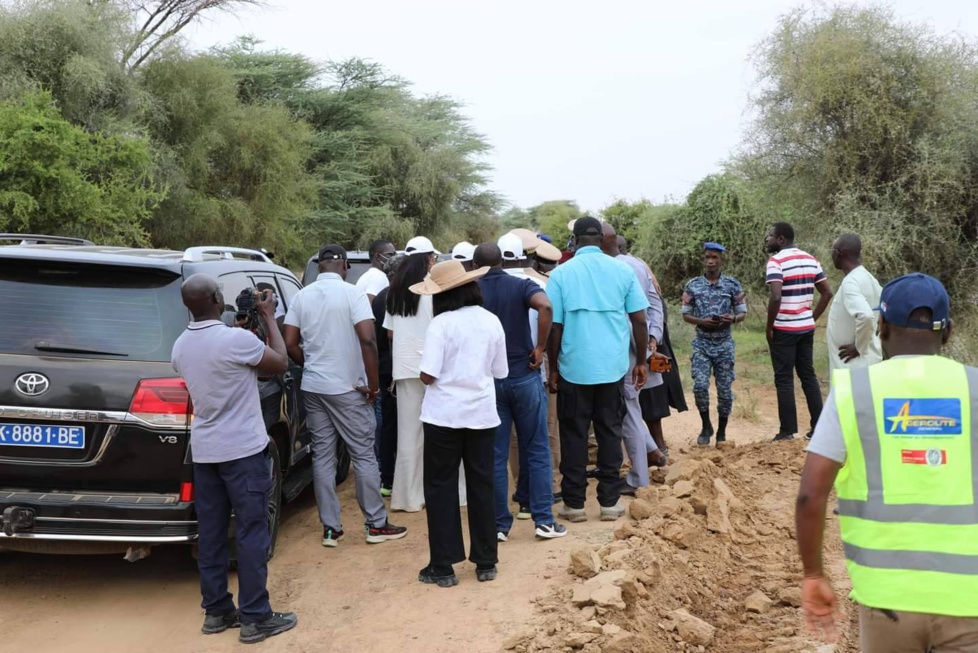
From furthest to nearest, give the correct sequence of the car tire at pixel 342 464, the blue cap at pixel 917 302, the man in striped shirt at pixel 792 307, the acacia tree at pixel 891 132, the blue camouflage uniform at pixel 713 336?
the acacia tree at pixel 891 132
the blue camouflage uniform at pixel 713 336
the man in striped shirt at pixel 792 307
the car tire at pixel 342 464
the blue cap at pixel 917 302

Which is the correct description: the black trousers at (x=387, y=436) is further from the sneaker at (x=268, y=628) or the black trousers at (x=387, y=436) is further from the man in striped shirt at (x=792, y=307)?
the man in striped shirt at (x=792, y=307)

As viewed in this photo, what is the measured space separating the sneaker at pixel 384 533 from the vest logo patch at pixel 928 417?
405 centimetres

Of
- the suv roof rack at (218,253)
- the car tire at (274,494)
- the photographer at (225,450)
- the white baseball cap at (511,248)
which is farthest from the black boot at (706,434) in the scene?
the photographer at (225,450)

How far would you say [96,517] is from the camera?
4.50m

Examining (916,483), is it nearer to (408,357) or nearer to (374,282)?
(408,357)

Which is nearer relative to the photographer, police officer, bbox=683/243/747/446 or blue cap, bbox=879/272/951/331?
blue cap, bbox=879/272/951/331

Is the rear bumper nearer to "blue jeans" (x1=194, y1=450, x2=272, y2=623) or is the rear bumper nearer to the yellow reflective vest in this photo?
"blue jeans" (x1=194, y1=450, x2=272, y2=623)

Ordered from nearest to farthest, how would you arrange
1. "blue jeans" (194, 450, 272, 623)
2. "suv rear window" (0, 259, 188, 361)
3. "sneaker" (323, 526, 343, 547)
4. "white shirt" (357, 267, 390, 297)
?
"blue jeans" (194, 450, 272, 623) → "suv rear window" (0, 259, 188, 361) → "sneaker" (323, 526, 343, 547) → "white shirt" (357, 267, 390, 297)

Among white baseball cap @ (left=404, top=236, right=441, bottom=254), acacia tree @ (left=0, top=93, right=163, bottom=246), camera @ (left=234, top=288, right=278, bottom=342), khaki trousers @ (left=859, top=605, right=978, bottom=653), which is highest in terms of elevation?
acacia tree @ (left=0, top=93, right=163, bottom=246)

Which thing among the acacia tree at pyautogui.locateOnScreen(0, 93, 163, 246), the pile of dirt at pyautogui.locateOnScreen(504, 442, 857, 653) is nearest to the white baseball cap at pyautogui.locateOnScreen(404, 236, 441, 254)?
the pile of dirt at pyautogui.locateOnScreen(504, 442, 857, 653)

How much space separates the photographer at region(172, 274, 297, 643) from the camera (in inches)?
169

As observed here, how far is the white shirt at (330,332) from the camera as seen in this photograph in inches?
227

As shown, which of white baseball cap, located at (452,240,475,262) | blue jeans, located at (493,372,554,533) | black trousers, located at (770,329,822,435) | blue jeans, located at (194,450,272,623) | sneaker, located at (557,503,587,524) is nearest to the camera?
blue jeans, located at (194,450,272,623)

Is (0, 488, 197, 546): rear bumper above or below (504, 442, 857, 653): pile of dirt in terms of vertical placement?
above
